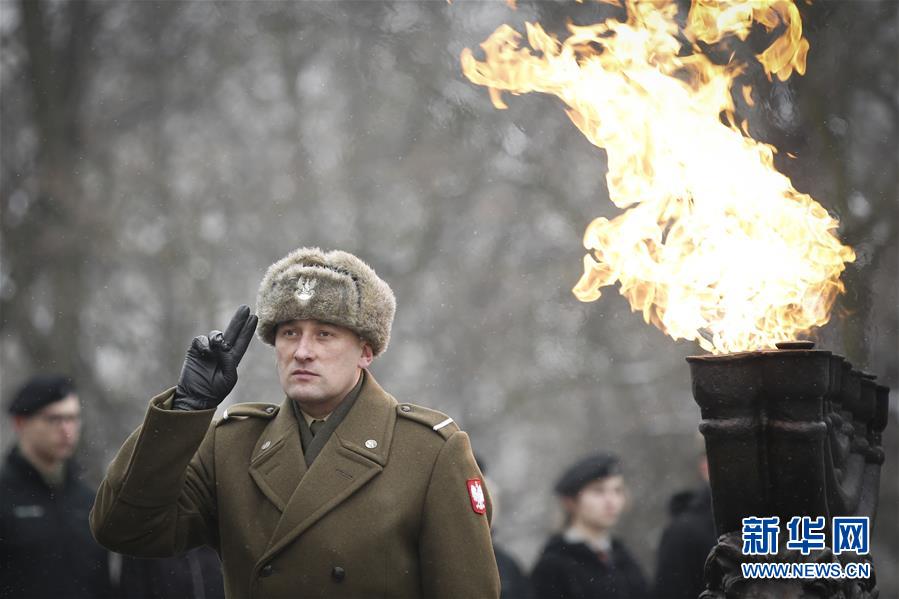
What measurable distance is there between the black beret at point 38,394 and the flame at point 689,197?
299cm

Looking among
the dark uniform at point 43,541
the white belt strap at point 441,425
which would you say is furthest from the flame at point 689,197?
the dark uniform at point 43,541

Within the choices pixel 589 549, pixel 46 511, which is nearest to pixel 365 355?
pixel 46 511

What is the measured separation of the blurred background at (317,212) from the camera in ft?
47.0

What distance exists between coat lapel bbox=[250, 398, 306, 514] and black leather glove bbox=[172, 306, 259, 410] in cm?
28

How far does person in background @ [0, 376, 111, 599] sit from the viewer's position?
20.9ft

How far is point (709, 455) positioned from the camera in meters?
4.42

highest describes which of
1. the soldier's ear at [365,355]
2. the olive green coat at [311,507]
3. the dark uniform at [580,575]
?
the soldier's ear at [365,355]

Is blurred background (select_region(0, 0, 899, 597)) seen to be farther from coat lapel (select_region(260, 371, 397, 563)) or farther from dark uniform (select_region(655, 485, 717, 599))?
coat lapel (select_region(260, 371, 397, 563))

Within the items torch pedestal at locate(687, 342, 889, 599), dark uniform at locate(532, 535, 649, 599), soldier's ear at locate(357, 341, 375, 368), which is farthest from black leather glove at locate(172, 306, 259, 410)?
dark uniform at locate(532, 535, 649, 599)

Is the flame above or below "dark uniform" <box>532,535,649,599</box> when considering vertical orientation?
above

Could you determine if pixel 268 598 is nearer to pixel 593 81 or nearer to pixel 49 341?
pixel 593 81

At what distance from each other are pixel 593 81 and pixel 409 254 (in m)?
10.5

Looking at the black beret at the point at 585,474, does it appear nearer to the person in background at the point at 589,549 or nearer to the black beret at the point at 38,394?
the person in background at the point at 589,549

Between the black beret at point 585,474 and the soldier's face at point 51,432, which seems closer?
the soldier's face at point 51,432
